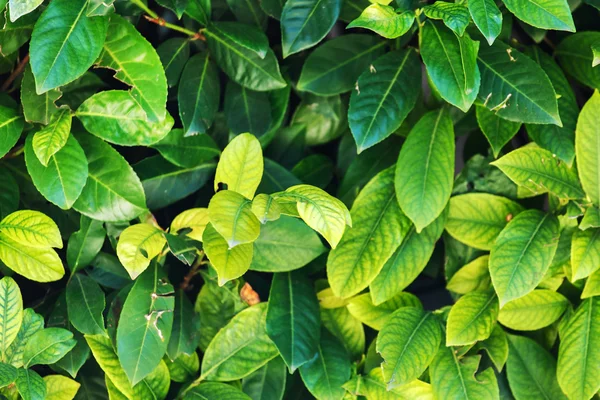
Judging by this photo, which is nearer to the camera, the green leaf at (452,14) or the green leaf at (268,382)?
the green leaf at (452,14)

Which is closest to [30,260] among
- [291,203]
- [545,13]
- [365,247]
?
[291,203]

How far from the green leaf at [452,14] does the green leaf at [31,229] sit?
657 millimetres

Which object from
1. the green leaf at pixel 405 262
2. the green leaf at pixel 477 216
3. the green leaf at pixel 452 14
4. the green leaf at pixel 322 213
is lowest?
the green leaf at pixel 405 262

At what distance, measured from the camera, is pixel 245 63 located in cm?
120

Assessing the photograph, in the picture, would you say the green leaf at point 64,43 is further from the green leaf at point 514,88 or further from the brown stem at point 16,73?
the green leaf at point 514,88

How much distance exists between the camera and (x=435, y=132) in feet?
3.93

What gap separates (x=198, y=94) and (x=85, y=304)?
396mm

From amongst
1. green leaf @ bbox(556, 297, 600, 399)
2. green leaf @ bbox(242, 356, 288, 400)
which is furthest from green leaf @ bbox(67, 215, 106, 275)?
green leaf @ bbox(556, 297, 600, 399)

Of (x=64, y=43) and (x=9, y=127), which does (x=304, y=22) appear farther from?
(x=9, y=127)

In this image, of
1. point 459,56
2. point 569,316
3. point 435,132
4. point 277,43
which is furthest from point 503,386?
point 277,43

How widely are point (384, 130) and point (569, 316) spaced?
485 mm

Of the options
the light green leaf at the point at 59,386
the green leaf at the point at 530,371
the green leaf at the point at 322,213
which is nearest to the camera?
the green leaf at the point at 322,213

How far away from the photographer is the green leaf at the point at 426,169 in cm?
114

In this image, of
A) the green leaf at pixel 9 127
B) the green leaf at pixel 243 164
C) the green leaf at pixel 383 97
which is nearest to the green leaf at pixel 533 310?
the green leaf at pixel 383 97
